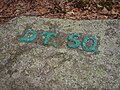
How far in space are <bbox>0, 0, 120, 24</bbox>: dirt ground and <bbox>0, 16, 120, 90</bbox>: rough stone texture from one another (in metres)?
0.38

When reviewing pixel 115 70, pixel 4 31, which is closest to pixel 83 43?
pixel 115 70

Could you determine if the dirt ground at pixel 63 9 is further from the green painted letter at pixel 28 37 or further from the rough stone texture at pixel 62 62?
the green painted letter at pixel 28 37

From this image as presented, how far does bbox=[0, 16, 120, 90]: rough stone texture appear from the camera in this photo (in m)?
2.79

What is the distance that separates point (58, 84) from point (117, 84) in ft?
2.14

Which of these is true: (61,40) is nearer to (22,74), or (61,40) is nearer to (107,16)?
(22,74)

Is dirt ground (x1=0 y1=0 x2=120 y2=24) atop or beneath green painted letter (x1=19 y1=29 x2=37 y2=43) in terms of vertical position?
atop

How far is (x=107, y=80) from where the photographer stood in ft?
9.04

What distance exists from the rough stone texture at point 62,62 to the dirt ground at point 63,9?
379 mm

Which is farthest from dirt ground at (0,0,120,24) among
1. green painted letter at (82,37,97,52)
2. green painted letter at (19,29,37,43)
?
green painted letter at (82,37,97,52)

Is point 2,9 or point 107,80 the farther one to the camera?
point 2,9

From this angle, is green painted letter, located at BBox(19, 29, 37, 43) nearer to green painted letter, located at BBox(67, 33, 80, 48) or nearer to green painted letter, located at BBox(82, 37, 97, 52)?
green painted letter, located at BBox(67, 33, 80, 48)

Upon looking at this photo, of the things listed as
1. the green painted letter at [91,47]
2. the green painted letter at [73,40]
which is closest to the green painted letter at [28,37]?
the green painted letter at [73,40]

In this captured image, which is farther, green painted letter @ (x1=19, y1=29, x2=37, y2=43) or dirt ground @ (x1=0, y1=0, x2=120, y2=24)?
dirt ground @ (x1=0, y1=0, x2=120, y2=24)

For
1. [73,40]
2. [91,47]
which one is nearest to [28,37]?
[73,40]
